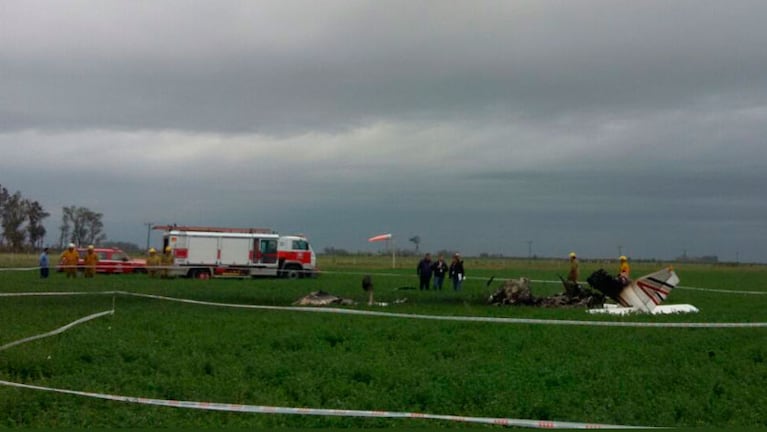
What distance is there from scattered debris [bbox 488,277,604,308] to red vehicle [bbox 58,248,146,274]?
26.0m

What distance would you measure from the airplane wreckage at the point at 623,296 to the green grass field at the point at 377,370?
2852 millimetres

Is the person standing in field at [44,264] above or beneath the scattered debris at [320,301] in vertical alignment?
above

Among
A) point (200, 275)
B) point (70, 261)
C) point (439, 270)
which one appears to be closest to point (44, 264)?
point (70, 261)

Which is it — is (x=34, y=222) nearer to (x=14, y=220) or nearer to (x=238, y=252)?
(x=14, y=220)

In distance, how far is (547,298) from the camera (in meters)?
20.8

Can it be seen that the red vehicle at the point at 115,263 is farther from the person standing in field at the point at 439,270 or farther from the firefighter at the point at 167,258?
the person standing in field at the point at 439,270

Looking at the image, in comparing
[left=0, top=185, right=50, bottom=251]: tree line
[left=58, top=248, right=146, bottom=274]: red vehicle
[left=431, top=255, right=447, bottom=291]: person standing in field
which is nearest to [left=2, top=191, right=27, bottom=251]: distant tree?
[left=0, top=185, right=50, bottom=251]: tree line

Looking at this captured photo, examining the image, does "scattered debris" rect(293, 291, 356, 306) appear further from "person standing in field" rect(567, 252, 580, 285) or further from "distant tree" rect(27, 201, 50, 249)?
"distant tree" rect(27, 201, 50, 249)

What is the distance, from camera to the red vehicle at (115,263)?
4176cm

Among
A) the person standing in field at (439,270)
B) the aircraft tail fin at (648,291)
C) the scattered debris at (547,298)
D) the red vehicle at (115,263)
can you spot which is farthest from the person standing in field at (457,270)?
the red vehicle at (115,263)

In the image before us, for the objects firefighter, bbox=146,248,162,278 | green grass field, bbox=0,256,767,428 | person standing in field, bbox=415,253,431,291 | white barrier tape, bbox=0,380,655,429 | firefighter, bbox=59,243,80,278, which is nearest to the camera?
white barrier tape, bbox=0,380,655,429

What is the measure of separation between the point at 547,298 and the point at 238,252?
27150 millimetres

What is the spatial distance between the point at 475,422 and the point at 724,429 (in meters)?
2.31

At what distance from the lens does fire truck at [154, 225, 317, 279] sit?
4378cm
